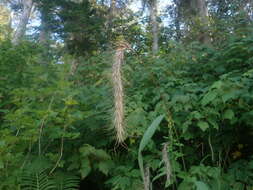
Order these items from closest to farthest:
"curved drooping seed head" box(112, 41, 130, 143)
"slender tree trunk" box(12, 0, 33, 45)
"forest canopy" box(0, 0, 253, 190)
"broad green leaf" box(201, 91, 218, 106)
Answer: "curved drooping seed head" box(112, 41, 130, 143) → "forest canopy" box(0, 0, 253, 190) → "broad green leaf" box(201, 91, 218, 106) → "slender tree trunk" box(12, 0, 33, 45)

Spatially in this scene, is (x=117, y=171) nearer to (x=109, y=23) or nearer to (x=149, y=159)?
(x=149, y=159)

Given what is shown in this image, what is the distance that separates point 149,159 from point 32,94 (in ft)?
3.82

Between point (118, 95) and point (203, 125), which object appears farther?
point (203, 125)

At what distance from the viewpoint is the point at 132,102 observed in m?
2.02

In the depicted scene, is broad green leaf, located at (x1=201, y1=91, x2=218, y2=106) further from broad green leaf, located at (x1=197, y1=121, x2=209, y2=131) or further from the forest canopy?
broad green leaf, located at (x1=197, y1=121, x2=209, y2=131)

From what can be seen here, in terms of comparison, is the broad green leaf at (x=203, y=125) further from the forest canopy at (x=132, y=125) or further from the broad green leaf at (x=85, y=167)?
the broad green leaf at (x=85, y=167)

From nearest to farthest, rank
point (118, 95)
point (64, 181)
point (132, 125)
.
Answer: point (118, 95) < point (132, 125) < point (64, 181)

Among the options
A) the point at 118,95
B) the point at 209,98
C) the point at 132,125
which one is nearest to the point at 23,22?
the point at 132,125

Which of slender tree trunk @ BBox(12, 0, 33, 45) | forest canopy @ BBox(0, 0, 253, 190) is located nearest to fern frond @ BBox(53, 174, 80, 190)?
forest canopy @ BBox(0, 0, 253, 190)

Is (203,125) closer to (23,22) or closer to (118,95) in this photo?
(118,95)

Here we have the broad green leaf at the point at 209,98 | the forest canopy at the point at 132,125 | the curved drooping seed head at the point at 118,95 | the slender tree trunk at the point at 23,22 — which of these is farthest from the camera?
the slender tree trunk at the point at 23,22

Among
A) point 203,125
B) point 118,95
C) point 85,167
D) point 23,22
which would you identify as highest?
point 23,22

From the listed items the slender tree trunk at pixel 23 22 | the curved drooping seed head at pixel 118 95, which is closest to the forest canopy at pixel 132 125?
the curved drooping seed head at pixel 118 95

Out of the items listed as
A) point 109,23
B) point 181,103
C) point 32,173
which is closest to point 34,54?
point 32,173
